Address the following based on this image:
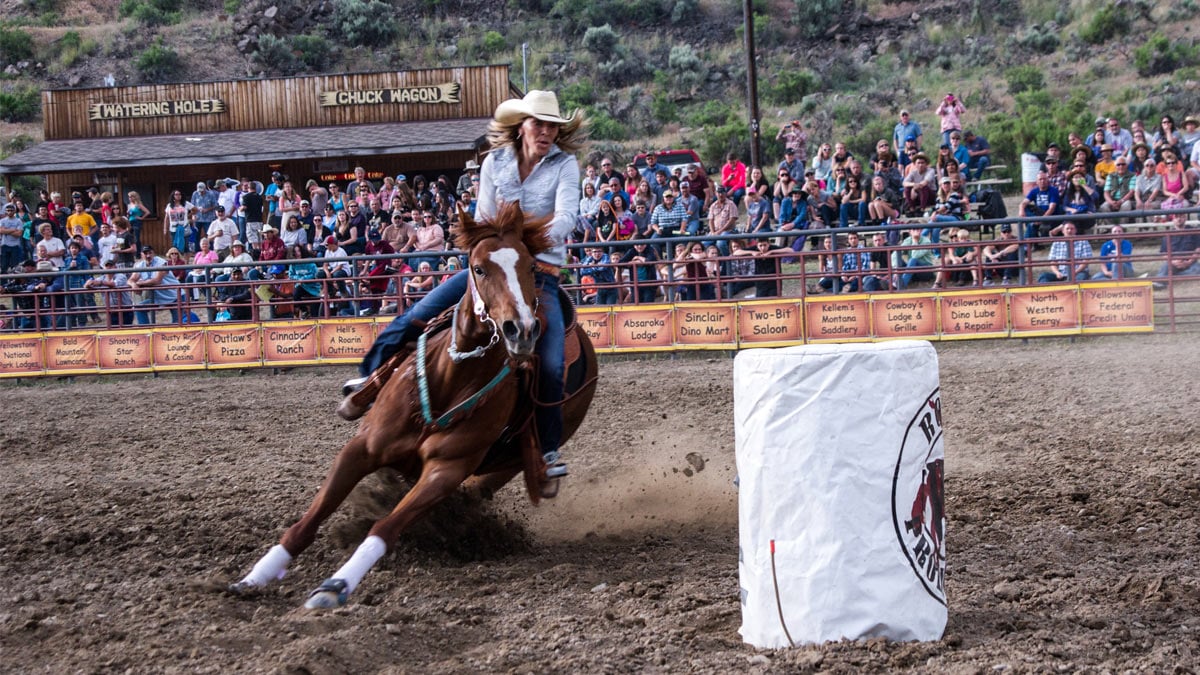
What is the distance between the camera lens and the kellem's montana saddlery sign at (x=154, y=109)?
110ft

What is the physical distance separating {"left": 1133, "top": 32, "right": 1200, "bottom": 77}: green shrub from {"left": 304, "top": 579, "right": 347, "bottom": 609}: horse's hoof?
37634 mm

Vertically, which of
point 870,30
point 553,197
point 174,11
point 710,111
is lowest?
point 553,197

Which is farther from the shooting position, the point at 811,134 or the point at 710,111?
the point at 710,111

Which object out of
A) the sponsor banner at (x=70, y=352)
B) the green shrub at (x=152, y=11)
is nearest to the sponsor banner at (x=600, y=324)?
the sponsor banner at (x=70, y=352)

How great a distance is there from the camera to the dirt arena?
426cm

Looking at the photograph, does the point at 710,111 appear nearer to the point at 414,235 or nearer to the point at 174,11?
the point at 414,235

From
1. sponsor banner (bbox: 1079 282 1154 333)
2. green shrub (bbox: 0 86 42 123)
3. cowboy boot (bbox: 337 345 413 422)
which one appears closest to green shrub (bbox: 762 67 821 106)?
sponsor banner (bbox: 1079 282 1154 333)

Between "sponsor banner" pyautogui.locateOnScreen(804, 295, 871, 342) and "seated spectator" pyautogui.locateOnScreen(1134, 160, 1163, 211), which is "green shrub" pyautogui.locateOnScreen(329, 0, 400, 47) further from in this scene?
"seated spectator" pyautogui.locateOnScreen(1134, 160, 1163, 211)

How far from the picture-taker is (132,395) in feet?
48.5

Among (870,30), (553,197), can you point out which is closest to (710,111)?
(870,30)

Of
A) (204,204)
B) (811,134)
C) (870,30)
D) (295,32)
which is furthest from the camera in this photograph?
(295,32)

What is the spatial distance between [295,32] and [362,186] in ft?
121

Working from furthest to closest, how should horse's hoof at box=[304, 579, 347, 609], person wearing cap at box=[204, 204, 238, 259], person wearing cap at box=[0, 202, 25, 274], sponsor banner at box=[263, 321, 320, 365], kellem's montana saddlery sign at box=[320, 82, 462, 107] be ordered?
1. kellem's montana saddlery sign at box=[320, 82, 462, 107]
2. person wearing cap at box=[0, 202, 25, 274]
3. person wearing cap at box=[204, 204, 238, 259]
4. sponsor banner at box=[263, 321, 320, 365]
5. horse's hoof at box=[304, 579, 347, 609]

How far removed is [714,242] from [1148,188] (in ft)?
19.7
